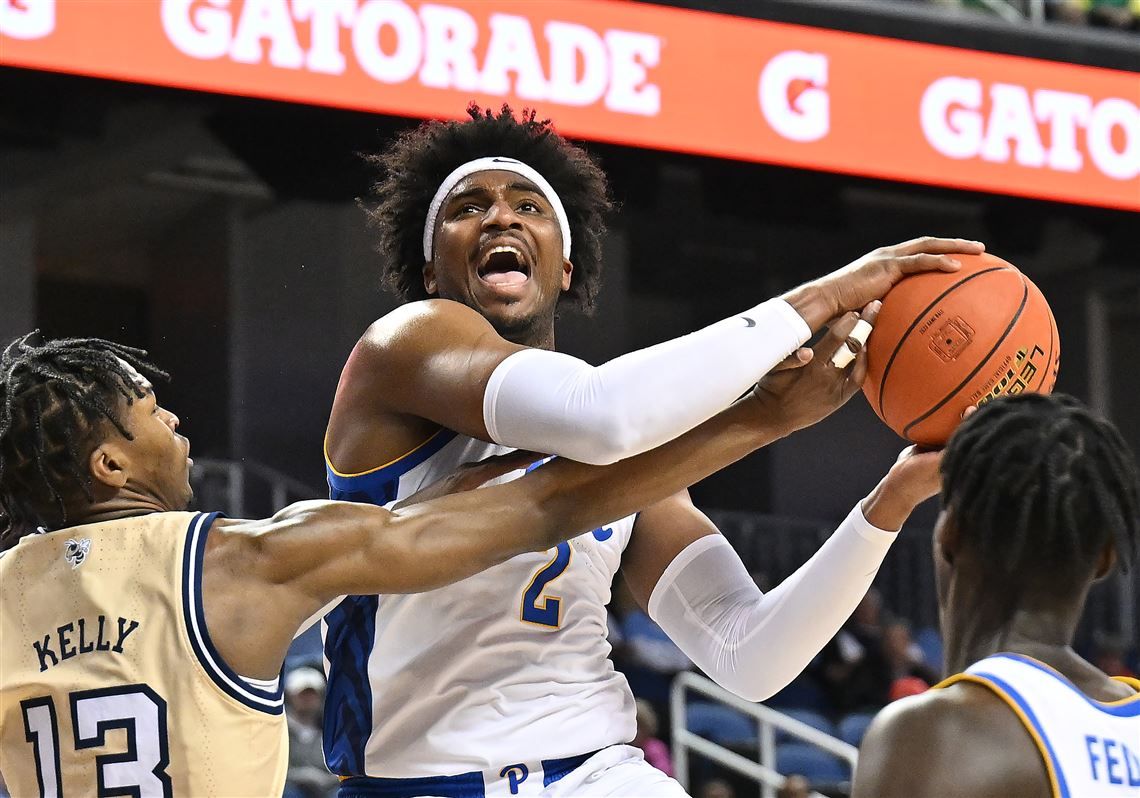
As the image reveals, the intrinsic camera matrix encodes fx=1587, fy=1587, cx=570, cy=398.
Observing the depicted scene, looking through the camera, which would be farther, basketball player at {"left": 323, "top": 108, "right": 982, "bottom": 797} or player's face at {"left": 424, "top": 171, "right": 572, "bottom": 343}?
player's face at {"left": 424, "top": 171, "right": 572, "bottom": 343}

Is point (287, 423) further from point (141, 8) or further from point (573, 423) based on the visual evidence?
point (573, 423)

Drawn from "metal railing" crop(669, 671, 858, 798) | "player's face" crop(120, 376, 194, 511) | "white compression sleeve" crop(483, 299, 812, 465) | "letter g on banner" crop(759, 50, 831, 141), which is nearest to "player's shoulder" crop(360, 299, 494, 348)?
"white compression sleeve" crop(483, 299, 812, 465)

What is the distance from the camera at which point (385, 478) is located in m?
2.90

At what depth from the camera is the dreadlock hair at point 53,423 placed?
8.26ft

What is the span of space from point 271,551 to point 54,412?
1.53 ft

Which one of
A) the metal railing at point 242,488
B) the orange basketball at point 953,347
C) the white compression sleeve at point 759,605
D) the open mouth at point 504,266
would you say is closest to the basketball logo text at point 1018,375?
the orange basketball at point 953,347

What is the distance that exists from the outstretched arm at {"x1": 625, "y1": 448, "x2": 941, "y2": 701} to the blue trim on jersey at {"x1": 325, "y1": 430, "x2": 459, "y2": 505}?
1.78 feet

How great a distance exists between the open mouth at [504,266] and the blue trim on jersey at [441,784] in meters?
0.93

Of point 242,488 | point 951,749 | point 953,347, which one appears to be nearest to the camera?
point 951,749

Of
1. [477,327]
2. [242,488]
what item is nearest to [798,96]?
[242,488]

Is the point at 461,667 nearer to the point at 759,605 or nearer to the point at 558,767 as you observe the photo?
the point at 558,767

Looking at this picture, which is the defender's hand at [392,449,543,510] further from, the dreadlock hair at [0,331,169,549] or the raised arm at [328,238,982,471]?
the dreadlock hair at [0,331,169,549]

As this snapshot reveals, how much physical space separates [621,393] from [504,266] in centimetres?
69

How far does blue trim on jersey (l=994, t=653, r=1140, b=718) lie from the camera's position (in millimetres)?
1857
